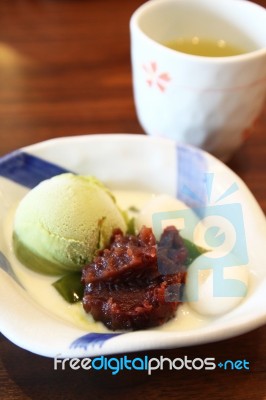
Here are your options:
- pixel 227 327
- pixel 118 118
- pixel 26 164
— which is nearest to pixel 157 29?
pixel 118 118

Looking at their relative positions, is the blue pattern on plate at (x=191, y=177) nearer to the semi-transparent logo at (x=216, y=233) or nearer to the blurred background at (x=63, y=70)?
the semi-transparent logo at (x=216, y=233)

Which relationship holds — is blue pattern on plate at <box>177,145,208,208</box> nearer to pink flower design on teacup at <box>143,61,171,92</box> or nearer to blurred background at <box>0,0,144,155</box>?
pink flower design on teacup at <box>143,61,171,92</box>

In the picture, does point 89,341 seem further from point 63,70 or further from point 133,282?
point 63,70

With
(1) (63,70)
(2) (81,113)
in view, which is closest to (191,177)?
(2) (81,113)

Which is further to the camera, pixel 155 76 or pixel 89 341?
pixel 155 76

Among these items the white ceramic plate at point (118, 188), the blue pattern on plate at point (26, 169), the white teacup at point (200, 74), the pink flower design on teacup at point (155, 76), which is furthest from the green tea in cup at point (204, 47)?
the blue pattern on plate at point (26, 169)

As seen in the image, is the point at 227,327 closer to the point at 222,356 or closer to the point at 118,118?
the point at 222,356
